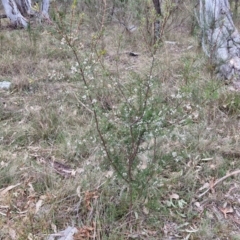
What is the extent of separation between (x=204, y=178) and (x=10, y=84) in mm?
2482

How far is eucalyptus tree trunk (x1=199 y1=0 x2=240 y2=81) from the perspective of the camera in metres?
3.77

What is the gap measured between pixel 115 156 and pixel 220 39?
266 cm

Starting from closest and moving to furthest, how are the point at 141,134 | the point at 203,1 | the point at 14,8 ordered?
the point at 141,134
the point at 203,1
the point at 14,8

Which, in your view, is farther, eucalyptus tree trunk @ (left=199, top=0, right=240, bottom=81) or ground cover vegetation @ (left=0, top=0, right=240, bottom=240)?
eucalyptus tree trunk @ (left=199, top=0, right=240, bottom=81)

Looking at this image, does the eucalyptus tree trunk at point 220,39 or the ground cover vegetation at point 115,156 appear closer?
the ground cover vegetation at point 115,156

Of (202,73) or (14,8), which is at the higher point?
(14,8)

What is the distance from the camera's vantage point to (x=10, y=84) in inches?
150

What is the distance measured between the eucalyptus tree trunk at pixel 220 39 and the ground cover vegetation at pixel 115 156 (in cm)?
24

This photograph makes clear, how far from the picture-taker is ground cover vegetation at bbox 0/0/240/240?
1.85 metres

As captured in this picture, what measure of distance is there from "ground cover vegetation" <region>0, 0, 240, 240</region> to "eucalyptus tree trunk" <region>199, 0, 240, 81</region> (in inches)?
9.3

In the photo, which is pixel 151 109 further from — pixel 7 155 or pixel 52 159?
pixel 7 155

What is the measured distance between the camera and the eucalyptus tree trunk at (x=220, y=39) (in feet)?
12.4

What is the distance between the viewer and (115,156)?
6.19 ft

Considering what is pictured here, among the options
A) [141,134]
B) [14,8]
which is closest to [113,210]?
[141,134]
